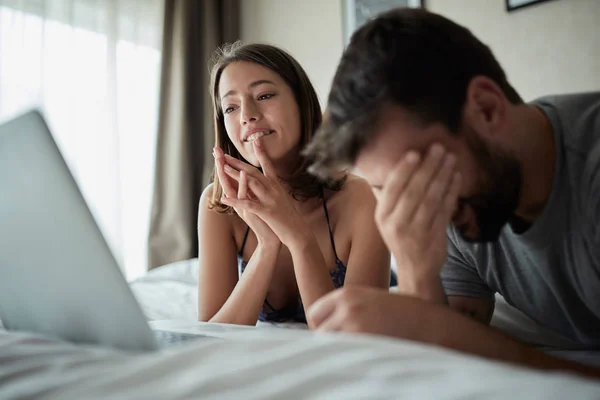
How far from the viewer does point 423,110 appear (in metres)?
0.71

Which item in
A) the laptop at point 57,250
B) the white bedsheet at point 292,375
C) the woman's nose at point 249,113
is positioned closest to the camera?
the white bedsheet at point 292,375

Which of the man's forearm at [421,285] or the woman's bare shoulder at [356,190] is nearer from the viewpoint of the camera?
the man's forearm at [421,285]

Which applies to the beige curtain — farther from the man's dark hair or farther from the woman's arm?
the man's dark hair

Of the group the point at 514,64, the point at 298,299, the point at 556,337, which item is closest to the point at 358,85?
the point at 556,337

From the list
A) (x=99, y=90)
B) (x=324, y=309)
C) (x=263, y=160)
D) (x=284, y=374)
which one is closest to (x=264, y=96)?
(x=263, y=160)

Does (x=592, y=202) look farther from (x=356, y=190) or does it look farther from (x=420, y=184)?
(x=356, y=190)

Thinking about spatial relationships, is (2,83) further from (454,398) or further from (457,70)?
(454,398)

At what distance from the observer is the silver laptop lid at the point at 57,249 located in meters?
0.58

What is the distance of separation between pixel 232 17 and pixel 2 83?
1396 mm

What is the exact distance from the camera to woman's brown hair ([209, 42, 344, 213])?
1.32 metres

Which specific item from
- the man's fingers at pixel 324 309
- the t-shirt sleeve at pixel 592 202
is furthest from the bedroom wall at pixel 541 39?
the man's fingers at pixel 324 309

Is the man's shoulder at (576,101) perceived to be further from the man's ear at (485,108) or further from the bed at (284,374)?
the bed at (284,374)

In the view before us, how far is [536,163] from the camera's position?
770 millimetres

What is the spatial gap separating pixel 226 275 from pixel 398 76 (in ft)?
2.43
